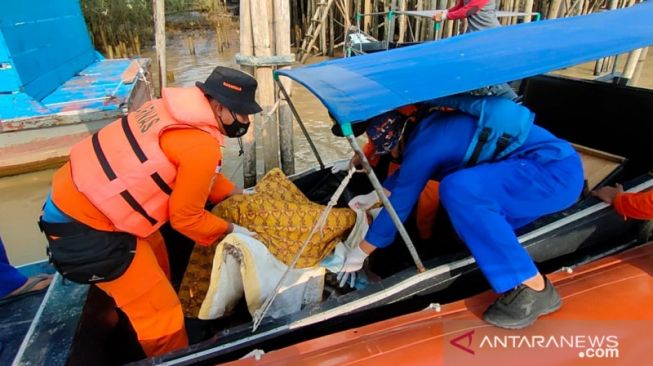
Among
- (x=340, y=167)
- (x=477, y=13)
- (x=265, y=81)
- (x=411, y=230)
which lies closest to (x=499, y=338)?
(x=411, y=230)

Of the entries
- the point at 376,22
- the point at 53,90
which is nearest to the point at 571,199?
the point at 53,90

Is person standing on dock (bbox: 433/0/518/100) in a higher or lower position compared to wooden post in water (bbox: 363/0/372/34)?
higher

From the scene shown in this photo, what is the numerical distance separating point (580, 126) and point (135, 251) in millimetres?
2902

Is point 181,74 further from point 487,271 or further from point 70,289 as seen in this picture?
point 487,271

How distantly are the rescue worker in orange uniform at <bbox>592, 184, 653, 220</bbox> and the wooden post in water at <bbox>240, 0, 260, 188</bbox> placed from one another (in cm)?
244

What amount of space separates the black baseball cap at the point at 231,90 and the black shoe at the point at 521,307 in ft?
4.11

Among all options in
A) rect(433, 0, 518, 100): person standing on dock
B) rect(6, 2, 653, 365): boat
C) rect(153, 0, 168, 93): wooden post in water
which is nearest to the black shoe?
rect(6, 2, 653, 365): boat

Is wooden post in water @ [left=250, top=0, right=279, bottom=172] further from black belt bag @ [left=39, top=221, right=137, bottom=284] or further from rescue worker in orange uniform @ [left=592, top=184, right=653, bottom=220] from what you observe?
rescue worker in orange uniform @ [left=592, top=184, right=653, bottom=220]

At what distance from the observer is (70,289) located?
6.64 ft

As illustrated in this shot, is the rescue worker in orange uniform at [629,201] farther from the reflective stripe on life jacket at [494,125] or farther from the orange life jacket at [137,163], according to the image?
the orange life jacket at [137,163]

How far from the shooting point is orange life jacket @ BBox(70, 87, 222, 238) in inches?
65.4

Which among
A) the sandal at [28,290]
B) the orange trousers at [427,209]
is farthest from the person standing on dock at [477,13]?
the sandal at [28,290]

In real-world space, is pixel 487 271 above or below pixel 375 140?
below

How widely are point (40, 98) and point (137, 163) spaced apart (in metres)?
4.32
